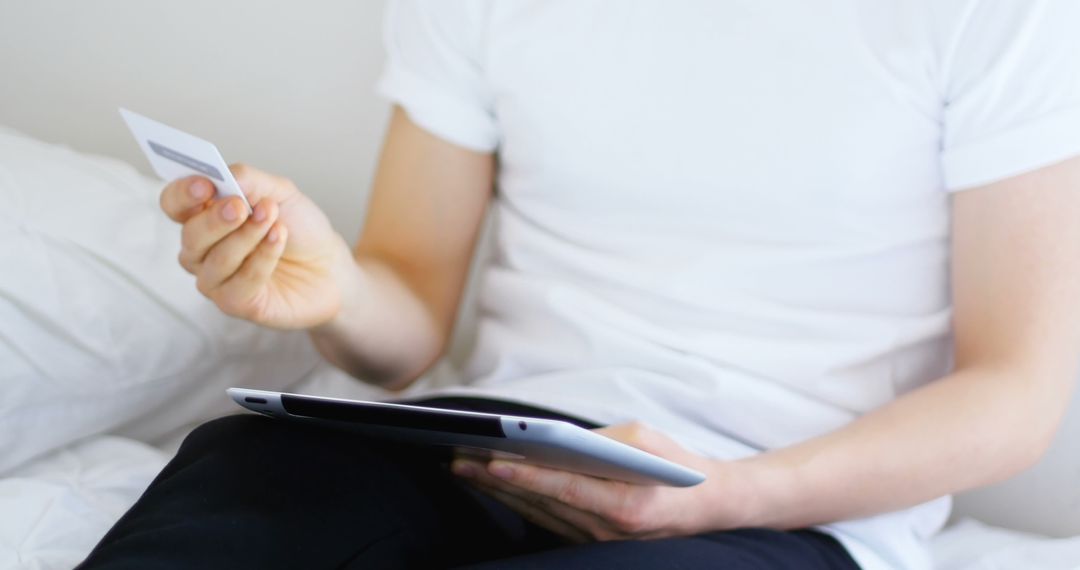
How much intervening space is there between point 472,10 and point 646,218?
0.24 metres

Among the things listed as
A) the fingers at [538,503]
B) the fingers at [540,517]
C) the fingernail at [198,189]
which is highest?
the fingernail at [198,189]

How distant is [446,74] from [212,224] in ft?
1.07

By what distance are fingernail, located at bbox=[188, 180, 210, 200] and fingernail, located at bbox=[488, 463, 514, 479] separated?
27 centimetres

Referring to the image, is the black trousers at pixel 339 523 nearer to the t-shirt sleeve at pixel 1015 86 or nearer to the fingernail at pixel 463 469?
the fingernail at pixel 463 469

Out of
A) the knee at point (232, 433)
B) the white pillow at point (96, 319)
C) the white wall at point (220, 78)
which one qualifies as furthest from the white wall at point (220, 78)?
the knee at point (232, 433)

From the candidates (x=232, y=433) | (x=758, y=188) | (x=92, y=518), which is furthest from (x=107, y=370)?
(x=758, y=188)

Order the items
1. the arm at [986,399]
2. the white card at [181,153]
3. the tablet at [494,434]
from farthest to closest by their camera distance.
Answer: the arm at [986,399]
the white card at [181,153]
the tablet at [494,434]

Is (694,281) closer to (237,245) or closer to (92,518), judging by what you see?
(237,245)

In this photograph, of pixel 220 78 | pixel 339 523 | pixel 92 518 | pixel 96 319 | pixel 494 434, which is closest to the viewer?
pixel 494 434

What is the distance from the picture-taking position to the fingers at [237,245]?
76 centimetres

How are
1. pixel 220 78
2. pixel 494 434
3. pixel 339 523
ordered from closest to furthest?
pixel 494 434 < pixel 339 523 < pixel 220 78

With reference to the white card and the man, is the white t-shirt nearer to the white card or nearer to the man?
the man

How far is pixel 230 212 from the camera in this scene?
2.45 feet

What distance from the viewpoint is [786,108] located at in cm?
88
